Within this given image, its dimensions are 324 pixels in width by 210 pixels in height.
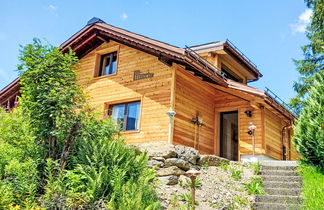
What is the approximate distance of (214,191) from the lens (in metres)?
7.19

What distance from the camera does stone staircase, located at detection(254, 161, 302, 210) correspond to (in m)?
6.69

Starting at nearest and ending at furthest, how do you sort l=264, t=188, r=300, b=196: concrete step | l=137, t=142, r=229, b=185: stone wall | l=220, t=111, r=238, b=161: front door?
l=264, t=188, r=300, b=196: concrete step < l=137, t=142, r=229, b=185: stone wall < l=220, t=111, r=238, b=161: front door

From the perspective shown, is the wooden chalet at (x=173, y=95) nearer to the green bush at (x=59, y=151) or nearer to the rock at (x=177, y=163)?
the rock at (x=177, y=163)

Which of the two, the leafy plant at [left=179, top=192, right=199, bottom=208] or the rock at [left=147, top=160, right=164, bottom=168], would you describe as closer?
the leafy plant at [left=179, top=192, right=199, bottom=208]

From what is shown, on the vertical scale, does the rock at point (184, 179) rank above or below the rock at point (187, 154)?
below

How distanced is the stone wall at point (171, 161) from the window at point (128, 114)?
2.72 m

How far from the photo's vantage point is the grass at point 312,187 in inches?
243

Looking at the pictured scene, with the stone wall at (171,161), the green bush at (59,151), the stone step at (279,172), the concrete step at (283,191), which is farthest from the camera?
the stone step at (279,172)

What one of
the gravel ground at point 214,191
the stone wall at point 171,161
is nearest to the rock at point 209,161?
the stone wall at point 171,161

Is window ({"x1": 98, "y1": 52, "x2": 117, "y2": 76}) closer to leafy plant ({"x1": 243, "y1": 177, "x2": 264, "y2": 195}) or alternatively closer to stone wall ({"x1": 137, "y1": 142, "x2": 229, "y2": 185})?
stone wall ({"x1": 137, "y1": 142, "x2": 229, "y2": 185})

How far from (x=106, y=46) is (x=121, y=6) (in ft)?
14.2

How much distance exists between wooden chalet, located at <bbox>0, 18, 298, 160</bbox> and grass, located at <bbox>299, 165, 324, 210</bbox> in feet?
11.7

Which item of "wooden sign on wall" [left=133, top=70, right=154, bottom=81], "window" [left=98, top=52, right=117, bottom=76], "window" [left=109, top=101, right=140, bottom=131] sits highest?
"window" [left=98, top=52, right=117, bottom=76]

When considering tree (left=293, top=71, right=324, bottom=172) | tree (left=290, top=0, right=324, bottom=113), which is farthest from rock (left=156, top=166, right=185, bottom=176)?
tree (left=290, top=0, right=324, bottom=113)
